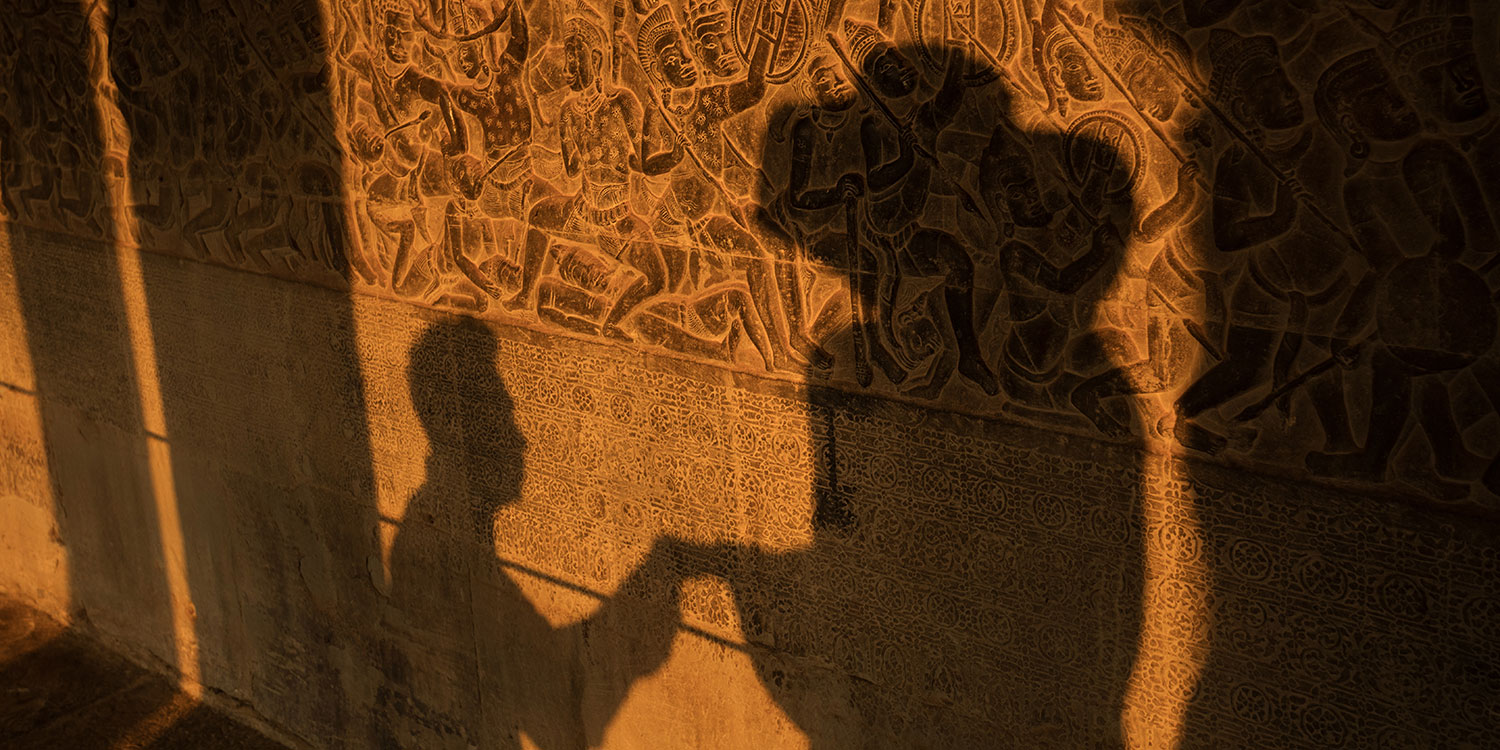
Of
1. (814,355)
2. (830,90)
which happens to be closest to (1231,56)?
(830,90)

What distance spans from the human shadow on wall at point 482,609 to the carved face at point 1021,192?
1042 mm

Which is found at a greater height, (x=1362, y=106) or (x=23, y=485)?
(x=1362, y=106)

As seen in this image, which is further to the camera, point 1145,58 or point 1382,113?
point 1145,58

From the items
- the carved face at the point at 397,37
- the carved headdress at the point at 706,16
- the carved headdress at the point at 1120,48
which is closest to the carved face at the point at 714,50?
the carved headdress at the point at 706,16

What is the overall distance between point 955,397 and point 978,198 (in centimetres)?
32

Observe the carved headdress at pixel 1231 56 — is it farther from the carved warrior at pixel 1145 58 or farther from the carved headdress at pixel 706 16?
the carved headdress at pixel 706 16

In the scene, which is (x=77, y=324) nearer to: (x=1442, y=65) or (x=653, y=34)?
(x=653, y=34)

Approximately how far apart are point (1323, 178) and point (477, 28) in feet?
5.12

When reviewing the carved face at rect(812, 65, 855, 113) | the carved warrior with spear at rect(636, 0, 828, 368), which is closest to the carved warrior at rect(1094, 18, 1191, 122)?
the carved face at rect(812, 65, 855, 113)

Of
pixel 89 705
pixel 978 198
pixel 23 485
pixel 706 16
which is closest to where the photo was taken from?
pixel 978 198

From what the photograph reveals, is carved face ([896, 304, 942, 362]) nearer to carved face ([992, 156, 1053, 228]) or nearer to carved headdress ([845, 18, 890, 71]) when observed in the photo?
carved face ([992, 156, 1053, 228])

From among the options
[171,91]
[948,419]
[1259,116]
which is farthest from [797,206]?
[171,91]

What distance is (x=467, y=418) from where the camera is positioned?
266 centimetres

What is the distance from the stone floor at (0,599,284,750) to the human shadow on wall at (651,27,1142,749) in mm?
2293
